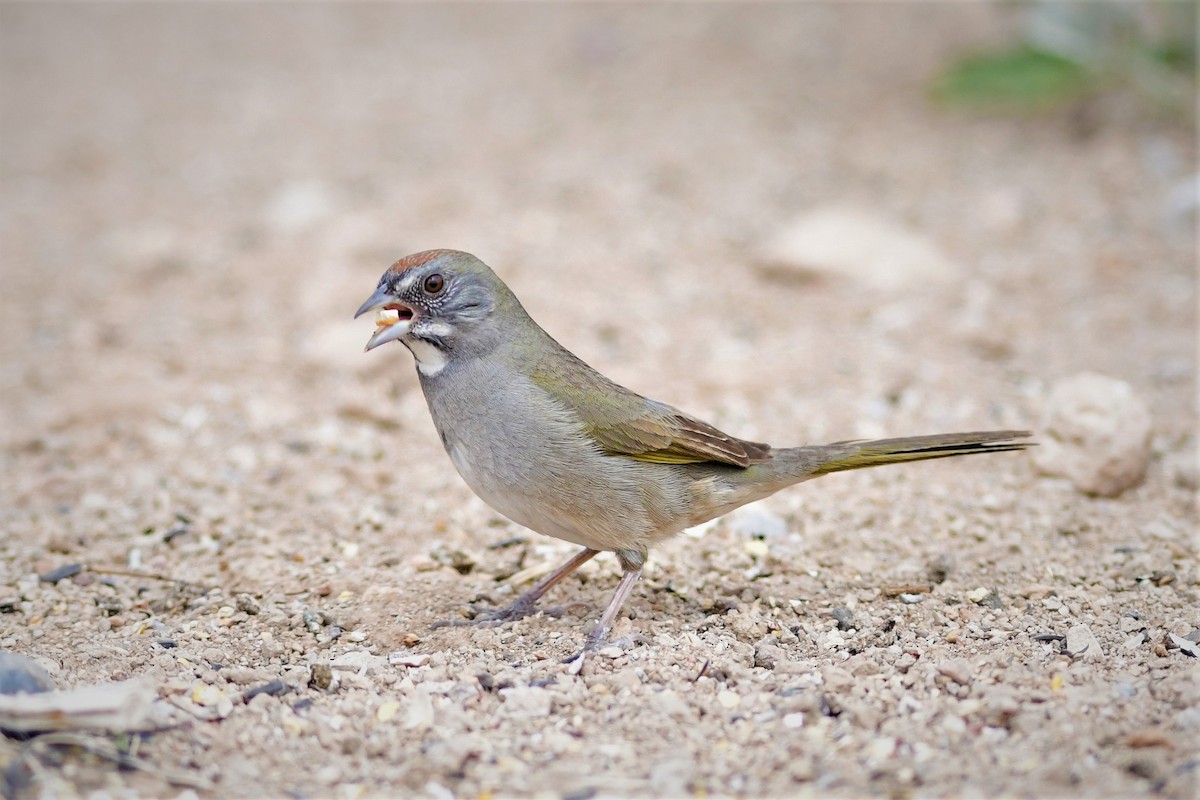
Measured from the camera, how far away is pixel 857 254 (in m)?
7.89

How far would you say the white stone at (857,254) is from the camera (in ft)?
25.6

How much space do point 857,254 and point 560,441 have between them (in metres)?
4.19

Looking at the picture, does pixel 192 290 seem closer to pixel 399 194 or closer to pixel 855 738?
pixel 399 194

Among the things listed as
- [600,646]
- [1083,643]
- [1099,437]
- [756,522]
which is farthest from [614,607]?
[1099,437]

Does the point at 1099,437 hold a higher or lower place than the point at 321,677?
higher

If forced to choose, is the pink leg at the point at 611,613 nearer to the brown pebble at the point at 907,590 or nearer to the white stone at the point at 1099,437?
the brown pebble at the point at 907,590

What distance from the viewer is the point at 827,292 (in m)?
7.71

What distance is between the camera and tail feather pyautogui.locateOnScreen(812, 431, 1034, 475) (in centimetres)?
449

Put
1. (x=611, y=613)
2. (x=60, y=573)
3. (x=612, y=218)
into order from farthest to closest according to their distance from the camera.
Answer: (x=612, y=218) < (x=60, y=573) < (x=611, y=613)

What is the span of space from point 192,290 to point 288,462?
254 cm

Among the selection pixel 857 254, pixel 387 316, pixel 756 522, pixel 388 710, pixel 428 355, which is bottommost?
pixel 388 710

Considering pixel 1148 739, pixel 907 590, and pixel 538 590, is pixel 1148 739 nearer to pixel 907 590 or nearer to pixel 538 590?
pixel 907 590

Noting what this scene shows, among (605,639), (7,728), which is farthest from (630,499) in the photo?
(7,728)

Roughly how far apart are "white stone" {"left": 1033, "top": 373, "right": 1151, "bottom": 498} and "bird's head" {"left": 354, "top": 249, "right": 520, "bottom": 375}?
108 inches
